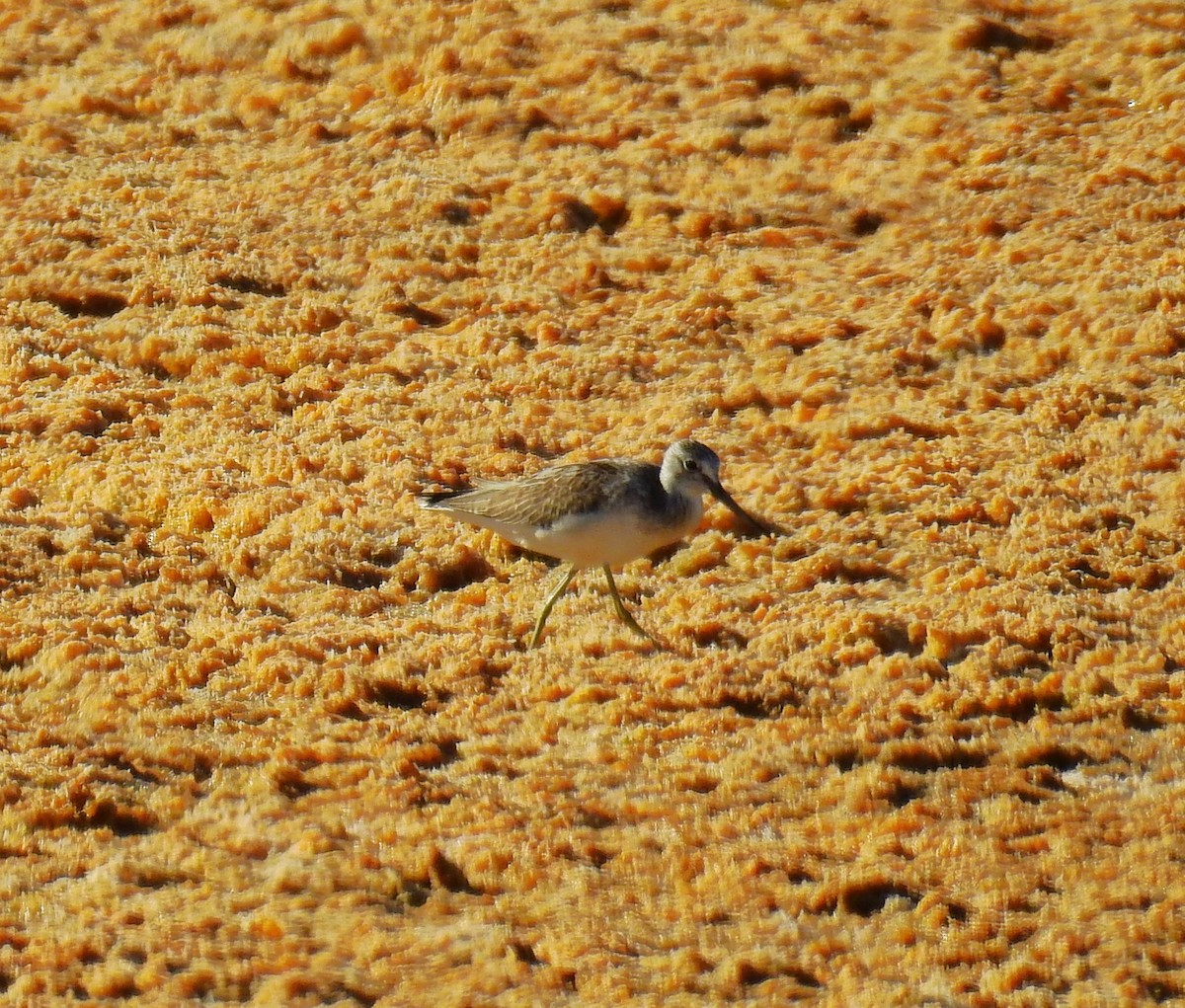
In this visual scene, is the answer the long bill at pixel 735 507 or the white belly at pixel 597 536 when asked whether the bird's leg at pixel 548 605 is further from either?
the long bill at pixel 735 507

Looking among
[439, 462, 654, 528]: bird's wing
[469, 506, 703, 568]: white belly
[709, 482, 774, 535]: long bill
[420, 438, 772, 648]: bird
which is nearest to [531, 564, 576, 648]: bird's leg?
[420, 438, 772, 648]: bird

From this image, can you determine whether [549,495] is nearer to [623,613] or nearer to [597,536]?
[597,536]

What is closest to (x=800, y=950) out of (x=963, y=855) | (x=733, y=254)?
(x=963, y=855)

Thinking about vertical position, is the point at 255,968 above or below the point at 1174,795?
above

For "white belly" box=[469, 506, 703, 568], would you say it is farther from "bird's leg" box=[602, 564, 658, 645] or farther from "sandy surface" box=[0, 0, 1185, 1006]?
"sandy surface" box=[0, 0, 1185, 1006]

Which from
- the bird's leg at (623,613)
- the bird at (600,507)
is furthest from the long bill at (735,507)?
the bird's leg at (623,613)

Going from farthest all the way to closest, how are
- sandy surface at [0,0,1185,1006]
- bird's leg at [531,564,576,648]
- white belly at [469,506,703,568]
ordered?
1. bird's leg at [531,564,576,648]
2. white belly at [469,506,703,568]
3. sandy surface at [0,0,1185,1006]

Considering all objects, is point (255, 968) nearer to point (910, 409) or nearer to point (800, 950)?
point (800, 950)

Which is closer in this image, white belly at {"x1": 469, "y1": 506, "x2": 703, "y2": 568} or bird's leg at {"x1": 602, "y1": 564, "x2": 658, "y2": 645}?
white belly at {"x1": 469, "y1": 506, "x2": 703, "y2": 568}
